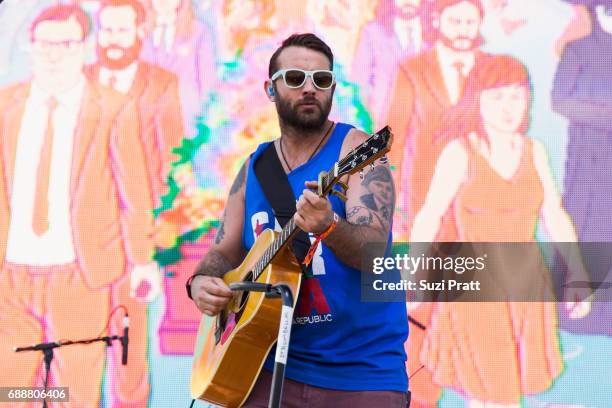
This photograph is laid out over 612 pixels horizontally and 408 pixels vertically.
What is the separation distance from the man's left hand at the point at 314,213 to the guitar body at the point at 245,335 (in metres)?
0.26

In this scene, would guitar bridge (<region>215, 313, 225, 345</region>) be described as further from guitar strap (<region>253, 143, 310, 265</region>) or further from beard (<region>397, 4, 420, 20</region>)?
beard (<region>397, 4, 420, 20</region>)

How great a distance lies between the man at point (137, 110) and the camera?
4512mm

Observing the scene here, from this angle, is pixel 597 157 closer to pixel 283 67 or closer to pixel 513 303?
pixel 513 303

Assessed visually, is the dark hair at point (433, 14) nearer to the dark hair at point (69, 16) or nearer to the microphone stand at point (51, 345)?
the dark hair at point (69, 16)

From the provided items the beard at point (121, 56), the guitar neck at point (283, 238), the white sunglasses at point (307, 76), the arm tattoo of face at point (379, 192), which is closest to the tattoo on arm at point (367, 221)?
the arm tattoo of face at point (379, 192)

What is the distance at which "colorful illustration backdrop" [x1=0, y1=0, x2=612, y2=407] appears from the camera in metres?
4.52

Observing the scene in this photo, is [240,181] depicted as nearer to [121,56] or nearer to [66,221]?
[66,221]

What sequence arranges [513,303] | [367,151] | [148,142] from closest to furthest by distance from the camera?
[367,151]
[513,303]
[148,142]

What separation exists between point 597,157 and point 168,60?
2.35 m

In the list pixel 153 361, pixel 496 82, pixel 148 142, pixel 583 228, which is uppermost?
pixel 496 82

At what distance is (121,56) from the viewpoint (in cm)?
478

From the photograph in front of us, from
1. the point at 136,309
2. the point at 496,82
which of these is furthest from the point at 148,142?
the point at 496,82

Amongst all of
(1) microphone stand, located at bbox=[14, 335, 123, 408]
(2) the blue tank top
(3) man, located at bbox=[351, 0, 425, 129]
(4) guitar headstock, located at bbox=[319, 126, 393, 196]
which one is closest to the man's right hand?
(2) the blue tank top

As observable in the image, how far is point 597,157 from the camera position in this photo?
4.49 metres
